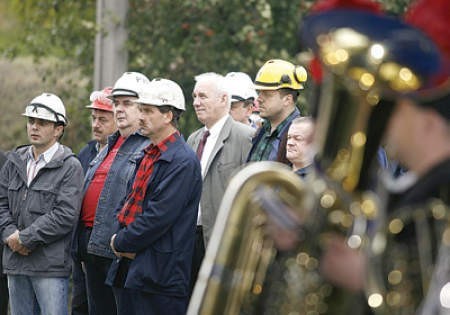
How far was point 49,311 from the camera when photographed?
27.2 ft

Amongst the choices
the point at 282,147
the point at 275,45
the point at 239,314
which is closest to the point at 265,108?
the point at 282,147

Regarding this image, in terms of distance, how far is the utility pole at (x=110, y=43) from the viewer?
42.9 ft

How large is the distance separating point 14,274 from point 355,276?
219 inches

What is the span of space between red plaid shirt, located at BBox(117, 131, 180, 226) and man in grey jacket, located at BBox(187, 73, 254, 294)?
27.4 inches

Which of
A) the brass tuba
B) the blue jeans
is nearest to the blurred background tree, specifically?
the blue jeans

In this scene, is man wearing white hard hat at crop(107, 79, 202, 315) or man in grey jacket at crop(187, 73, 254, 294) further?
man in grey jacket at crop(187, 73, 254, 294)

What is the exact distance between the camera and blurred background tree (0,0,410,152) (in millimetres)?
13445

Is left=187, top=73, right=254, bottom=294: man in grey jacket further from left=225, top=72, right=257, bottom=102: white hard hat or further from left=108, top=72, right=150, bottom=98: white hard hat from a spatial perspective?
left=225, top=72, right=257, bottom=102: white hard hat

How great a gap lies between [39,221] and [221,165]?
1318 millimetres

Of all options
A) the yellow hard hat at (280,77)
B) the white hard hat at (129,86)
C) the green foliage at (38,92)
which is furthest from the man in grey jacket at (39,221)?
the green foliage at (38,92)

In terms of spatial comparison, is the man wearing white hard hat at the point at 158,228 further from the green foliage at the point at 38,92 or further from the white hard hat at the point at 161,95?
the green foliage at the point at 38,92

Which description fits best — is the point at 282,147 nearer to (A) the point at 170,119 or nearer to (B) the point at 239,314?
(A) the point at 170,119

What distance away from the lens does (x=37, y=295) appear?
8359 millimetres

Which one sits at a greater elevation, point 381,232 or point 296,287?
point 381,232
